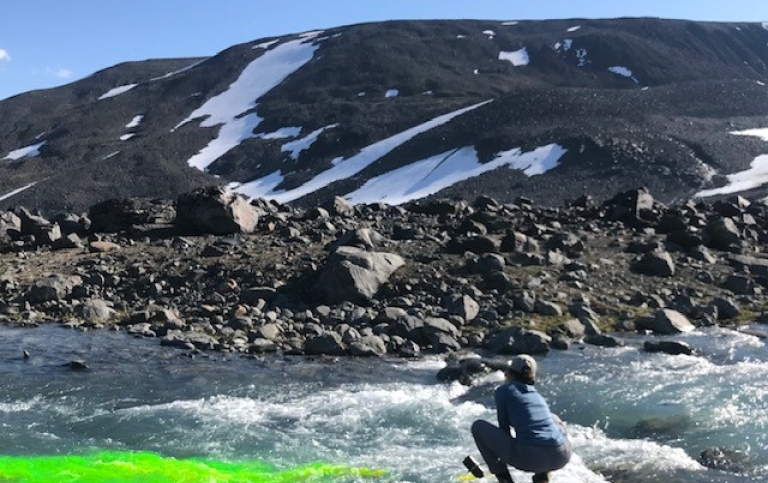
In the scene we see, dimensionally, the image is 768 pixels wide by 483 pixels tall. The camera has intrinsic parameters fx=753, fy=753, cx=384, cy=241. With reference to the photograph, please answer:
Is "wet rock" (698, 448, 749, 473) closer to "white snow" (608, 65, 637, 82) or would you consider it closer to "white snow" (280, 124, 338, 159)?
"white snow" (280, 124, 338, 159)

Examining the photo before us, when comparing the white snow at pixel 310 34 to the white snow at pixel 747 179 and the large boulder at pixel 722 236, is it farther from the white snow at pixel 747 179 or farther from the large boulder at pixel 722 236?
the large boulder at pixel 722 236

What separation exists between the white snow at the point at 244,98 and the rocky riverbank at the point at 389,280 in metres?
73.9

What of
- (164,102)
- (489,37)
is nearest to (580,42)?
(489,37)

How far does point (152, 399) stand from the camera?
15156 millimetres

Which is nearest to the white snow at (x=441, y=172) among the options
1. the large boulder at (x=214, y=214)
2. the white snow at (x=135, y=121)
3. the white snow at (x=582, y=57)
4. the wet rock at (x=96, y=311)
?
the large boulder at (x=214, y=214)

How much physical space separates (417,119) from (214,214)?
72747mm

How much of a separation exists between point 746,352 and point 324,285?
11454mm

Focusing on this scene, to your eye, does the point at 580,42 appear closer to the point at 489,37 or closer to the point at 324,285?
the point at 489,37

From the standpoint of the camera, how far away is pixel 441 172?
7575 centimetres

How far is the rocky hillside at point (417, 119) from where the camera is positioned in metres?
71.0

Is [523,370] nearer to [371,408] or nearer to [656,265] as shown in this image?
[371,408]

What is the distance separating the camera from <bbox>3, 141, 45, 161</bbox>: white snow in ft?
401

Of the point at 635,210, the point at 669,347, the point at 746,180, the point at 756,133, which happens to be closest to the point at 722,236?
the point at 635,210

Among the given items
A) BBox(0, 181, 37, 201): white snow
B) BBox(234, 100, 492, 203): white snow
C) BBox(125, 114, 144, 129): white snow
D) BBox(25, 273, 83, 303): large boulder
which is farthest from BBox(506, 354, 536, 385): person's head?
BBox(125, 114, 144, 129): white snow
